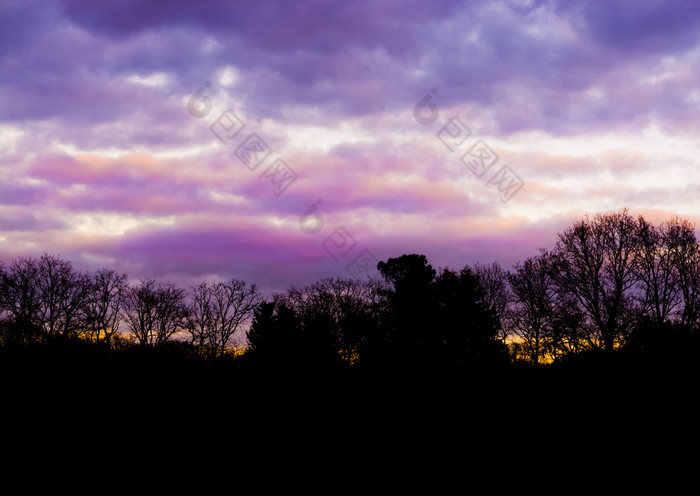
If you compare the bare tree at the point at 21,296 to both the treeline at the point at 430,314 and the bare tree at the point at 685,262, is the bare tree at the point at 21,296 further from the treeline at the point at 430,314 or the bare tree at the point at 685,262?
the bare tree at the point at 685,262

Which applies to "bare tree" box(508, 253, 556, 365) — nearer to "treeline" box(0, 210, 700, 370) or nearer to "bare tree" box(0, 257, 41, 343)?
"treeline" box(0, 210, 700, 370)

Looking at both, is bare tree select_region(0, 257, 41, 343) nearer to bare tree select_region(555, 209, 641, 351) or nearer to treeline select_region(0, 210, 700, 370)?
treeline select_region(0, 210, 700, 370)

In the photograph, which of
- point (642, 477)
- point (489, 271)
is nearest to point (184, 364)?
point (642, 477)

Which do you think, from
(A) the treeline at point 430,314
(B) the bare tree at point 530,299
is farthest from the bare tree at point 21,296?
(B) the bare tree at point 530,299

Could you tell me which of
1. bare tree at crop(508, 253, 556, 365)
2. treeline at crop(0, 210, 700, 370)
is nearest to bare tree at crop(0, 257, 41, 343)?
treeline at crop(0, 210, 700, 370)

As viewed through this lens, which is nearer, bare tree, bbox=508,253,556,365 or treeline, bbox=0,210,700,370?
treeline, bbox=0,210,700,370

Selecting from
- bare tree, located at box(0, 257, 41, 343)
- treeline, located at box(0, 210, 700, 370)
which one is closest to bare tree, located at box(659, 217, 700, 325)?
treeline, located at box(0, 210, 700, 370)

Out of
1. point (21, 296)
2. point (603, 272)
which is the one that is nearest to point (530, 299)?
point (603, 272)

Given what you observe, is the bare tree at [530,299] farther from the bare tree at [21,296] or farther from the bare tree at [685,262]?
the bare tree at [21,296]

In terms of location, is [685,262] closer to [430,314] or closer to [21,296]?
[430,314]

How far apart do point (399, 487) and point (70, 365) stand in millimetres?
9219

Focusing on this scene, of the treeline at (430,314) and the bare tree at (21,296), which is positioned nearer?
the treeline at (430,314)

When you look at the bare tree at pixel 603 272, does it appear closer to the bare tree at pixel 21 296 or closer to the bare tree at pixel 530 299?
the bare tree at pixel 530 299

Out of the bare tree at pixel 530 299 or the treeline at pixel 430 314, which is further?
the bare tree at pixel 530 299
